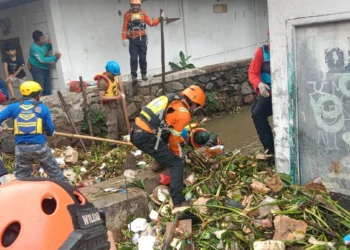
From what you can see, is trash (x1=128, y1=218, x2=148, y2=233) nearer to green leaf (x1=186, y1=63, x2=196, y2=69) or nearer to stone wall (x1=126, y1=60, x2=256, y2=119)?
stone wall (x1=126, y1=60, x2=256, y2=119)

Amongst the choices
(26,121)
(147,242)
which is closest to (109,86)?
(26,121)

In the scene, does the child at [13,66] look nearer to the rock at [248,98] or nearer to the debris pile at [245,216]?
the debris pile at [245,216]

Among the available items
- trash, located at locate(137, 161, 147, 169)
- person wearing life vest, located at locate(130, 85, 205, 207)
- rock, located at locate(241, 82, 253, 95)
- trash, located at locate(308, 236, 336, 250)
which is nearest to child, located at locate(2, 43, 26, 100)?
trash, located at locate(137, 161, 147, 169)

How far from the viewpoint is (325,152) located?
3689 mm

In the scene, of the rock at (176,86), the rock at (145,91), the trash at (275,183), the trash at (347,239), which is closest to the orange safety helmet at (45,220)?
the trash at (347,239)

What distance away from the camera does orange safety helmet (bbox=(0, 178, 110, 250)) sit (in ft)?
4.19

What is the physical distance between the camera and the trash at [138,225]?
13.6 feet

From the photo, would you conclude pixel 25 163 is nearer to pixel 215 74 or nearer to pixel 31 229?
pixel 31 229

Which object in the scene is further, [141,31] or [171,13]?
A: [171,13]

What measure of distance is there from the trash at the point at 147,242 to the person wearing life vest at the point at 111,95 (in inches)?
142

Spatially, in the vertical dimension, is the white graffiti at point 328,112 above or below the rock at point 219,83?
above

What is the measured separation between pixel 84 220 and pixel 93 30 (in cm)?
746

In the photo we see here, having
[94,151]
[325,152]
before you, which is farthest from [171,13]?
[325,152]

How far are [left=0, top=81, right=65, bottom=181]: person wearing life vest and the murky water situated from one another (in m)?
3.58
